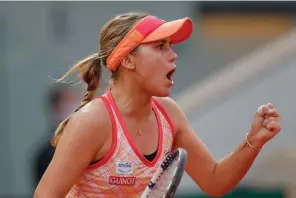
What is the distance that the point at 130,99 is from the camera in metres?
5.55

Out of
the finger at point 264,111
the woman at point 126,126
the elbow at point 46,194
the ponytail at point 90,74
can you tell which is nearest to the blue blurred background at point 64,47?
the ponytail at point 90,74

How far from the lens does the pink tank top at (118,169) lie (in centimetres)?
545

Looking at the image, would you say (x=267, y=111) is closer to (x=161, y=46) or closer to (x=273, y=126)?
(x=273, y=126)

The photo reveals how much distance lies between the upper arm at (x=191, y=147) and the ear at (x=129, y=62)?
36cm

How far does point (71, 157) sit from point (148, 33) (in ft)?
2.25

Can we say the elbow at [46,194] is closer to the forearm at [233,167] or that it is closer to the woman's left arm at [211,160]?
the woman's left arm at [211,160]

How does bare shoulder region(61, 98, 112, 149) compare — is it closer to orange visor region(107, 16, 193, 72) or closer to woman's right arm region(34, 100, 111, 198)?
woman's right arm region(34, 100, 111, 198)

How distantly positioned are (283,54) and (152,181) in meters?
5.88

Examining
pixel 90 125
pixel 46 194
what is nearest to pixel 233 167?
pixel 90 125

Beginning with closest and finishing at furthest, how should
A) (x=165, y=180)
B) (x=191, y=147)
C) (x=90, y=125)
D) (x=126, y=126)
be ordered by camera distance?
(x=165, y=180) → (x=90, y=125) → (x=126, y=126) → (x=191, y=147)

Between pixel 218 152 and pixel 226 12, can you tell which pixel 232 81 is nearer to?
pixel 218 152

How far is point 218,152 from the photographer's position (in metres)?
10.7

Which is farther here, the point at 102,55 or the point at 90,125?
the point at 102,55

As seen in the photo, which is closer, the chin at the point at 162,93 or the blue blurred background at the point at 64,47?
the chin at the point at 162,93
